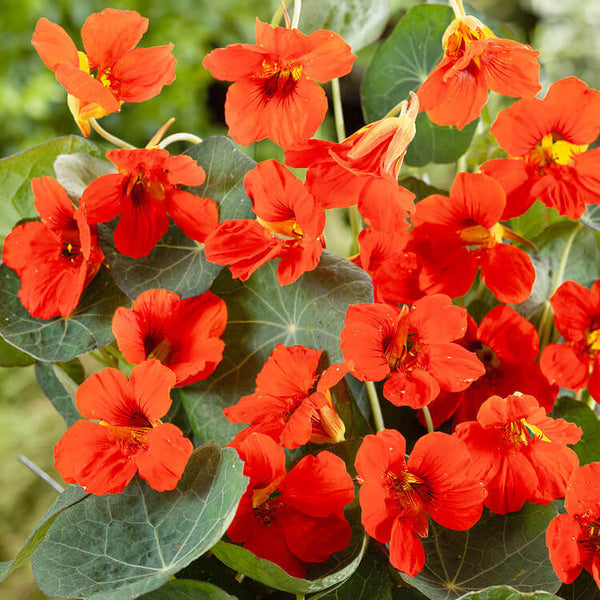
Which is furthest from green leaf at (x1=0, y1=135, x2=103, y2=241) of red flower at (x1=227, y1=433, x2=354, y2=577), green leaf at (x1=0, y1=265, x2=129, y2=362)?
red flower at (x1=227, y1=433, x2=354, y2=577)

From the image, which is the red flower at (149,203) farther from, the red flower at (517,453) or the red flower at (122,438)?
the red flower at (517,453)

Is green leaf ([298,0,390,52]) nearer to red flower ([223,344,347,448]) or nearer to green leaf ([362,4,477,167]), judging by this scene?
green leaf ([362,4,477,167])

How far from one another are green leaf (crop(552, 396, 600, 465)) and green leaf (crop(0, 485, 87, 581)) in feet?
1.15

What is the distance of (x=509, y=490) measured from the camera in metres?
0.39

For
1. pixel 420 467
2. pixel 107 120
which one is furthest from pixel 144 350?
pixel 107 120

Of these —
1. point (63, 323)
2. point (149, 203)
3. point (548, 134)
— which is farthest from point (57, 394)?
point (548, 134)

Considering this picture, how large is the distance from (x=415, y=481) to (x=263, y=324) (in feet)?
0.58

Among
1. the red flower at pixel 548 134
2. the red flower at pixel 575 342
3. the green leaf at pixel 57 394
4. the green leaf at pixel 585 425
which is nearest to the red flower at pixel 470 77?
the red flower at pixel 548 134

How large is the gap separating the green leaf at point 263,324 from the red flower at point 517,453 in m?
0.11

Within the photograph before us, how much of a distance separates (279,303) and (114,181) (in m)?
0.15

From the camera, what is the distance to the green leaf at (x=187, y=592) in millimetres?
353

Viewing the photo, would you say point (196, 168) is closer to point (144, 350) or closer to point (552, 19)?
point (144, 350)

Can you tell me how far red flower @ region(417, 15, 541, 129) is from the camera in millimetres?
399

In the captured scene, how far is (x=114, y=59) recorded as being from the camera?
1.47 ft
